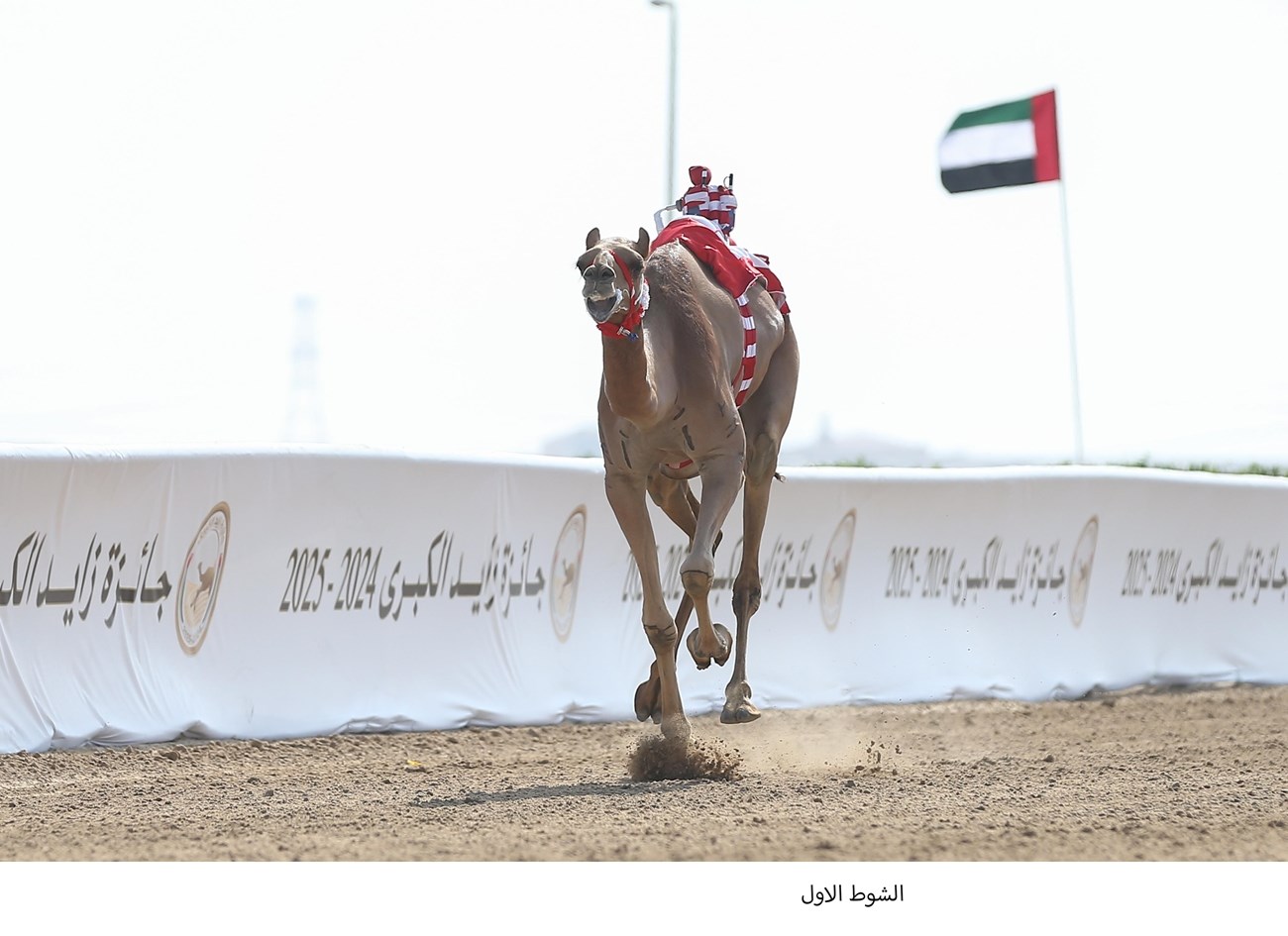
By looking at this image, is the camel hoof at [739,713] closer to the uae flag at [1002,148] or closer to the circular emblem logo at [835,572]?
the circular emblem logo at [835,572]

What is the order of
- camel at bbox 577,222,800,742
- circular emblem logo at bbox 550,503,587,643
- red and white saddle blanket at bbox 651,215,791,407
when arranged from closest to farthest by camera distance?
1. camel at bbox 577,222,800,742
2. red and white saddle blanket at bbox 651,215,791,407
3. circular emblem logo at bbox 550,503,587,643

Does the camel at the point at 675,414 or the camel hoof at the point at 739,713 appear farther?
the camel hoof at the point at 739,713

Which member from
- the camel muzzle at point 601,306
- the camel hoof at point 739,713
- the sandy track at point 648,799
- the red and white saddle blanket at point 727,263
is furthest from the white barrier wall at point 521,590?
the camel muzzle at point 601,306

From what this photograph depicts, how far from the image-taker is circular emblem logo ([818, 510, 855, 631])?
13820 mm

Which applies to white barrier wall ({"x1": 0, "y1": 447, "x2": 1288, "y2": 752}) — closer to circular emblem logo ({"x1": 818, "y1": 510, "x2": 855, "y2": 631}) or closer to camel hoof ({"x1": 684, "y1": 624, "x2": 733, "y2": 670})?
circular emblem logo ({"x1": 818, "y1": 510, "x2": 855, "y2": 631})

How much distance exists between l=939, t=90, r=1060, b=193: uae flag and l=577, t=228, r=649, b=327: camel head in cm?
2081

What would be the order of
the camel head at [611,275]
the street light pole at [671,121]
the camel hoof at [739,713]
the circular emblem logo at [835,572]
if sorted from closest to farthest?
the camel head at [611,275] < the camel hoof at [739,713] < the circular emblem logo at [835,572] < the street light pole at [671,121]

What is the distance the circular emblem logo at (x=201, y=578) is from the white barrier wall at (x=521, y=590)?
14 mm

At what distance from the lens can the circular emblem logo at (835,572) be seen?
45.3ft

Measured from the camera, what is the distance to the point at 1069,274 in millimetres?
26953

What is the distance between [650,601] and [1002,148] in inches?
825

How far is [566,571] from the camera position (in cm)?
1212

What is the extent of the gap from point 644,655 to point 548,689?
1.03 m

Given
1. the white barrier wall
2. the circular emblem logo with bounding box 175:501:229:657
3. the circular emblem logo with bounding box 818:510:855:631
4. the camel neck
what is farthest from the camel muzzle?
the circular emblem logo with bounding box 818:510:855:631
